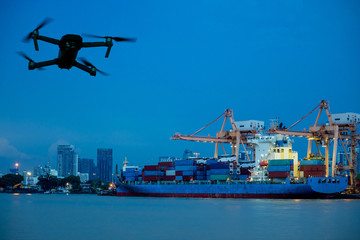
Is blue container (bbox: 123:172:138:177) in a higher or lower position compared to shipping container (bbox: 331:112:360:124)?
lower

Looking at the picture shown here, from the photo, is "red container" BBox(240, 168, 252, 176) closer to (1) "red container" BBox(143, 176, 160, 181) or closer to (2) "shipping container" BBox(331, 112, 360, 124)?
(1) "red container" BBox(143, 176, 160, 181)

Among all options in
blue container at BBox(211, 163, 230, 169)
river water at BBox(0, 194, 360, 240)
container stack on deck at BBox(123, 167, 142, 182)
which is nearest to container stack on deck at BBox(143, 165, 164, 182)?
container stack on deck at BBox(123, 167, 142, 182)

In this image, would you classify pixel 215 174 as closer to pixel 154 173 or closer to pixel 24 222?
pixel 154 173

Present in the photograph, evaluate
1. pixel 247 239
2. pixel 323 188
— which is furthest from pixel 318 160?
pixel 247 239

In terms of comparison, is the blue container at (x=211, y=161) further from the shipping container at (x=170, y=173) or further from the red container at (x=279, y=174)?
the red container at (x=279, y=174)

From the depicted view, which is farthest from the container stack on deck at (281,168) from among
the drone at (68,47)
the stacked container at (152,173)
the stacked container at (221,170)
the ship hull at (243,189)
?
the drone at (68,47)

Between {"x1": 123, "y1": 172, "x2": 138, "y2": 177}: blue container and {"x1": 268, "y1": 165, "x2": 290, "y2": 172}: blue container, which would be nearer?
{"x1": 268, "y1": 165, "x2": 290, "y2": 172}: blue container

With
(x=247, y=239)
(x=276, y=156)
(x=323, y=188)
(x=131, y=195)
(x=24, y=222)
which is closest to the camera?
Answer: (x=247, y=239)
